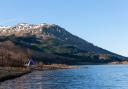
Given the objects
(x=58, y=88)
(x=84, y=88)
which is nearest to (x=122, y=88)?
(x=84, y=88)

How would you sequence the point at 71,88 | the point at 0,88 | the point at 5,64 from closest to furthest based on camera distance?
the point at 0,88, the point at 71,88, the point at 5,64

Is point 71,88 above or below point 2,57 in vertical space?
below

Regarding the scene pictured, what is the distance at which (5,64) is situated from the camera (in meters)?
191

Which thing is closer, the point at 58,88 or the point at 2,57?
the point at 58,88

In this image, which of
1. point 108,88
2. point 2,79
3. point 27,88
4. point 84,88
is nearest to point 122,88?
point 108,88

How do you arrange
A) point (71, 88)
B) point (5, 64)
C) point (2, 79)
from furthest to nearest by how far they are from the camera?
point (5, 64) → point (2, 79) → point (71, 88)

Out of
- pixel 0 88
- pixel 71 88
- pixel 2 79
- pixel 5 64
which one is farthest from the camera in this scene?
pixel 5 64

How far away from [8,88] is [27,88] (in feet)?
13.3

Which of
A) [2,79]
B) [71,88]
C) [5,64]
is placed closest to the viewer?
[71,88]

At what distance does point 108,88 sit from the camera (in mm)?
78562

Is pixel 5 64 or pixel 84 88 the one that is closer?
pixel 84 88

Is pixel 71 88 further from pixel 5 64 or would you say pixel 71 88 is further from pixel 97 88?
pixel 5 64

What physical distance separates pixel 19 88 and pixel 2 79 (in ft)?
73.9

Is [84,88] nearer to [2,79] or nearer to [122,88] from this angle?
[122,88]
